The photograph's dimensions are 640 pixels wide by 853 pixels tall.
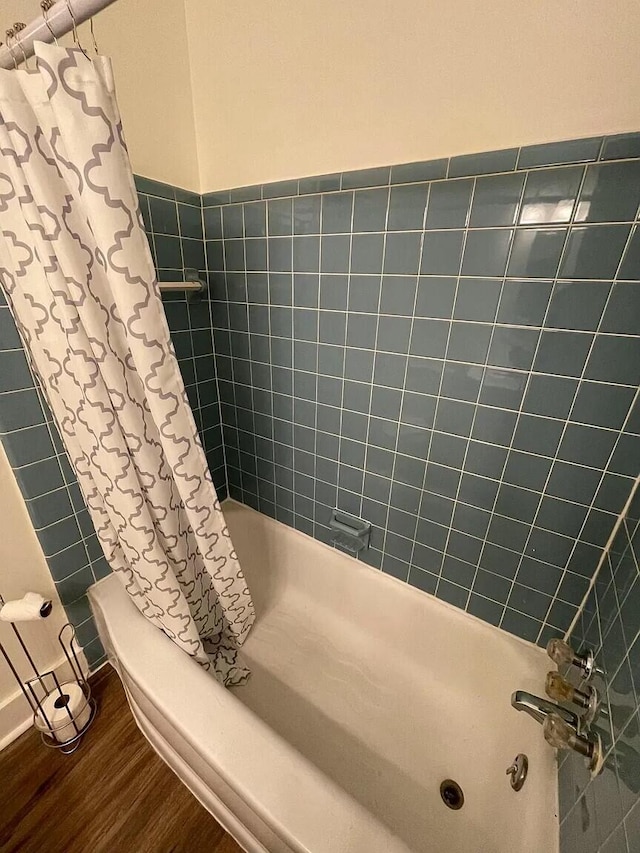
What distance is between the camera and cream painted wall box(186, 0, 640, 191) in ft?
2.06

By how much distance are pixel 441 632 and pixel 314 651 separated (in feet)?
1.56

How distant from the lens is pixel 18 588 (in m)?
0.98

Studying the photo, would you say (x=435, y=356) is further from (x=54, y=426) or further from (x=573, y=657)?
(x=54, y=426)

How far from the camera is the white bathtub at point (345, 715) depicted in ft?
2.26

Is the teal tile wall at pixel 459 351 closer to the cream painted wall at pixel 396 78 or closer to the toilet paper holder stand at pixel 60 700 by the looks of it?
the cream painted wall at pixel 396 78

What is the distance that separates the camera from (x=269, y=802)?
654mm

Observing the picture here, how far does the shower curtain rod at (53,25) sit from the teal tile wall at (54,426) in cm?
46

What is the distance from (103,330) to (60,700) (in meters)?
1.14

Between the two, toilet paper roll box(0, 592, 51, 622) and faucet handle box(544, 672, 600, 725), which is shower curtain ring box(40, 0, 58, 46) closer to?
toilet paper roll box(0, 592, 51, 622)

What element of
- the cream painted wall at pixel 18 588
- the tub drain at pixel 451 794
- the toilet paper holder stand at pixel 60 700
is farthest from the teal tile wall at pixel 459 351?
the toilet paper holder stand at pixel 60 700

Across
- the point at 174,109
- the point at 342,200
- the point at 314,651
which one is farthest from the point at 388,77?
the point at 314,651

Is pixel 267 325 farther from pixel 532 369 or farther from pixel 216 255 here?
pixel 532 369

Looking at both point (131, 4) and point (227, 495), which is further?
point (227, 495)

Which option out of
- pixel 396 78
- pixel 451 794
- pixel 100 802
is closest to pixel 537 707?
pixel 451 794
